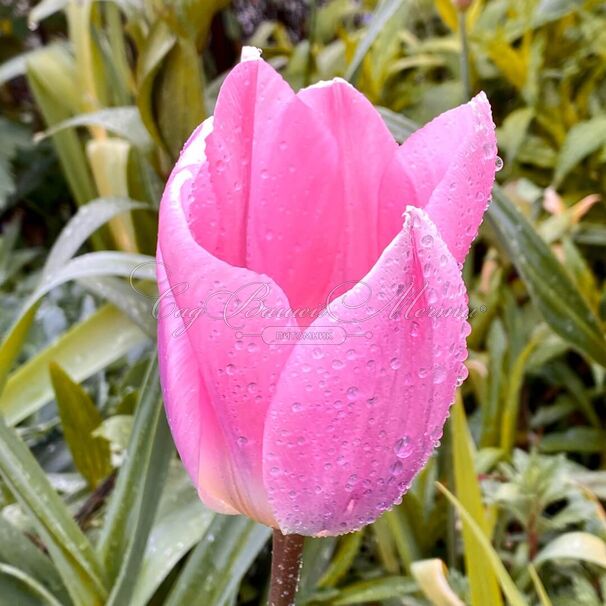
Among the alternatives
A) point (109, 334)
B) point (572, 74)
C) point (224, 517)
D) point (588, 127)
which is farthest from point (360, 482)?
point (572, 74)

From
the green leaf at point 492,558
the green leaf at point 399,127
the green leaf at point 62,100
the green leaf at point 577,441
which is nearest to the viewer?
the green leaf at point 492,558

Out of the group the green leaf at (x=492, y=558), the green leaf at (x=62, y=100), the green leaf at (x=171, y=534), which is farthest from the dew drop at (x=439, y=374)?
the green leaf at (x=62, y=100)

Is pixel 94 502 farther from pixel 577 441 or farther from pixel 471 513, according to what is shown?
pixel 577 441

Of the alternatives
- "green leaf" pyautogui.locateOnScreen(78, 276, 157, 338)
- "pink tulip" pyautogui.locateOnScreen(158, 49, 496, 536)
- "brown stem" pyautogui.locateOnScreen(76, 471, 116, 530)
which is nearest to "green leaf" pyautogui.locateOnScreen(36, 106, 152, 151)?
"green leaf" pyautogui.locateOnScreen(78, 276, 157, 338)

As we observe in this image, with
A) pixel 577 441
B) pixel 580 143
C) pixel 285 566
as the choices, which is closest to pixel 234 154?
pixel 285 566

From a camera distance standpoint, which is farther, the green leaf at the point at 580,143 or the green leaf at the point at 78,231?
the green leaf at the point at 580,143

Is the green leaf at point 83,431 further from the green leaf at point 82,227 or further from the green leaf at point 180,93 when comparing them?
the green leaf at point 180,93

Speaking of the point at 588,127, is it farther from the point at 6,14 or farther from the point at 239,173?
the point at 6,14
